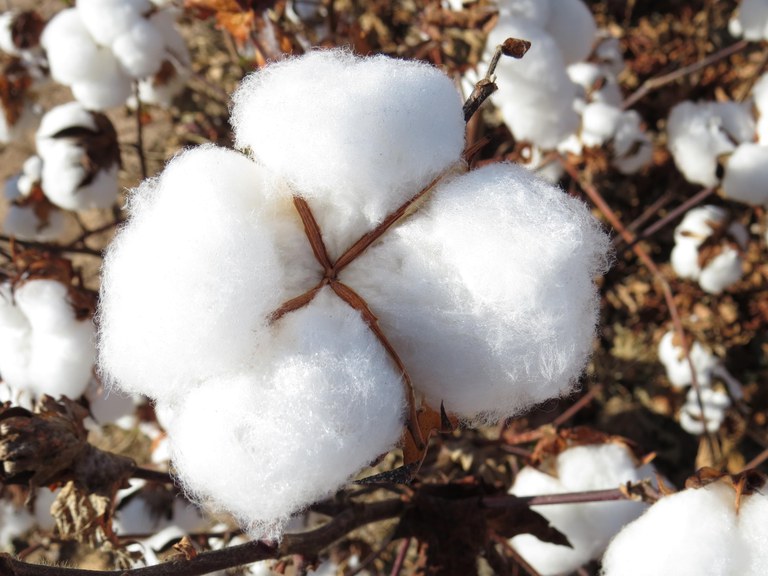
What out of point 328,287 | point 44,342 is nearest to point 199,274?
point 328,287

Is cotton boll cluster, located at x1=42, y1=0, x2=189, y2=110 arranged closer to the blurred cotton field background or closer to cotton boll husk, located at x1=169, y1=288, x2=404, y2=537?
the blurred cotton field background

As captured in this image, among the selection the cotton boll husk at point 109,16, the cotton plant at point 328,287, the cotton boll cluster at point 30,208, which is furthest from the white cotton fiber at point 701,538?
the cotton boll cluster at point 30,208

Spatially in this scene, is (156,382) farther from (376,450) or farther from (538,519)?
(538,519)

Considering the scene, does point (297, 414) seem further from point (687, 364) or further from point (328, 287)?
point (687, 364)

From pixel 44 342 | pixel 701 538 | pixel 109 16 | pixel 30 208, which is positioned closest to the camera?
pixel 701 538

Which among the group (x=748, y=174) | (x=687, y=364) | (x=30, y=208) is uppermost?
(x=748, y=174)

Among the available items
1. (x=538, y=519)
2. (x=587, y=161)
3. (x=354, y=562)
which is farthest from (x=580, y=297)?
(x=354, y=562)
